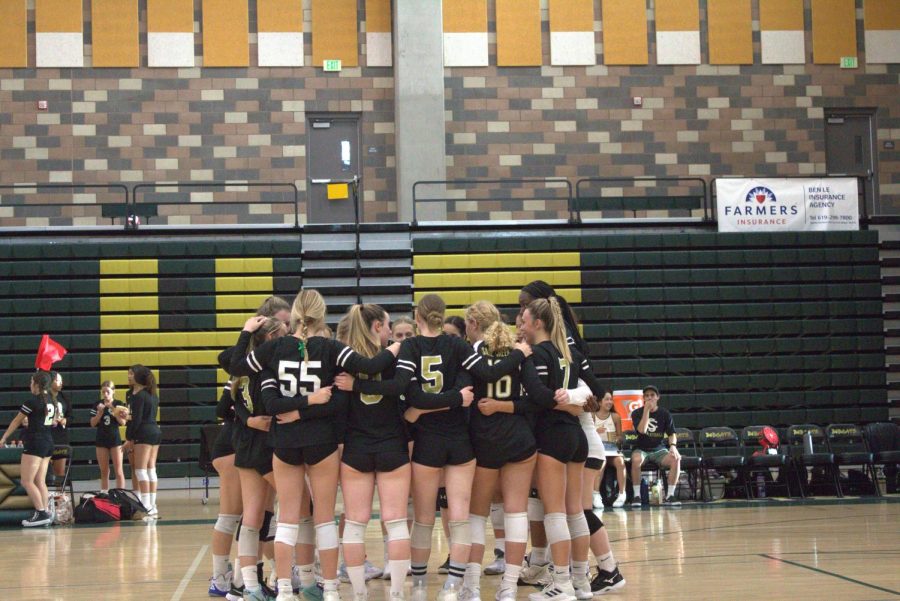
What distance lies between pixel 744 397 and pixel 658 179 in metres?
4.03

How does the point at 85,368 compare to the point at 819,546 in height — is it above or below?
above

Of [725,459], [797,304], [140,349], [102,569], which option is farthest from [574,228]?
[102,569]

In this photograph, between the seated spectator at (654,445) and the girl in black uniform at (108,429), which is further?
the girl in black uniform at (108,429)

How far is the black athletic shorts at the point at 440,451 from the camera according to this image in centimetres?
607

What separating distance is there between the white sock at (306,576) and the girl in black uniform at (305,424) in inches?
18.0

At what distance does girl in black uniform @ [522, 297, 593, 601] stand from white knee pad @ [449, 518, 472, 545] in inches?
17.9

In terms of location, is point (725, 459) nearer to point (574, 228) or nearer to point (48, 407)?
point (574, 228)

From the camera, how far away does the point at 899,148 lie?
19.9 meters

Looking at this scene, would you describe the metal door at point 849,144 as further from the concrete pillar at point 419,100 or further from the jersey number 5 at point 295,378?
the jersey number 5 at point 295,378

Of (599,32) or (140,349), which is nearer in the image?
(140,349)

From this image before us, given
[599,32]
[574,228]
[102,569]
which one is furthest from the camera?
[599,32]

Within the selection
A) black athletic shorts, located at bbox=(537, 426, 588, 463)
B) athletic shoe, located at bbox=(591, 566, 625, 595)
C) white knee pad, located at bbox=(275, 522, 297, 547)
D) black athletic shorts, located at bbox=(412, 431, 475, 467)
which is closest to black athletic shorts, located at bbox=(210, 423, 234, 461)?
white knee pad, located at bbox=(275, 522, 297, 547)

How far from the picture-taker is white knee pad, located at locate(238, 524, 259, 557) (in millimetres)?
6176

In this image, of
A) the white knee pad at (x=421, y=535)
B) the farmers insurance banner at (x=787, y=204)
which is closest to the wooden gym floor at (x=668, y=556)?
the white knee pad at (x=421, y=535)
